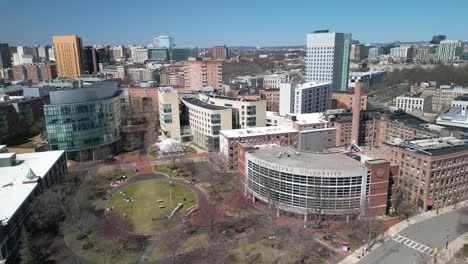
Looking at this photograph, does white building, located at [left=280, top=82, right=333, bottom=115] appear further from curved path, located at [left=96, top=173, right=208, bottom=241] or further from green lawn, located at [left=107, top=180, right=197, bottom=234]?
green lawn, located at [left=107, top=180, right=197, bottom=234]

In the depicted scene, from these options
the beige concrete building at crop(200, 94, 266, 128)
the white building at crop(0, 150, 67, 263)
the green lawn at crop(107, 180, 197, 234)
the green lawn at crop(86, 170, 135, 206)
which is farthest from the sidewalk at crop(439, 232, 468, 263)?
the beige concrete building at crop(200, 94, 266, 128)

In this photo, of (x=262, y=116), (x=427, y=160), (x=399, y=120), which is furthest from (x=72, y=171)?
(x=399, y=120)

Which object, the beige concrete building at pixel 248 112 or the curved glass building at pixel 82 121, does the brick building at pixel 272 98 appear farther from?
the curved glass building at pixel 82 121

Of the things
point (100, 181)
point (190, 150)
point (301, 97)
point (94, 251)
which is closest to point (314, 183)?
point (94, 251)

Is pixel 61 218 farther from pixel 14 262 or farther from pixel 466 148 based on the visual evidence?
pixel 466 148

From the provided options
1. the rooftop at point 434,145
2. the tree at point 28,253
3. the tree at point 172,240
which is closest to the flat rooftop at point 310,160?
the rooftop at point 434,145

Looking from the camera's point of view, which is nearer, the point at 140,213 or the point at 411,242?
the point at 411,242
